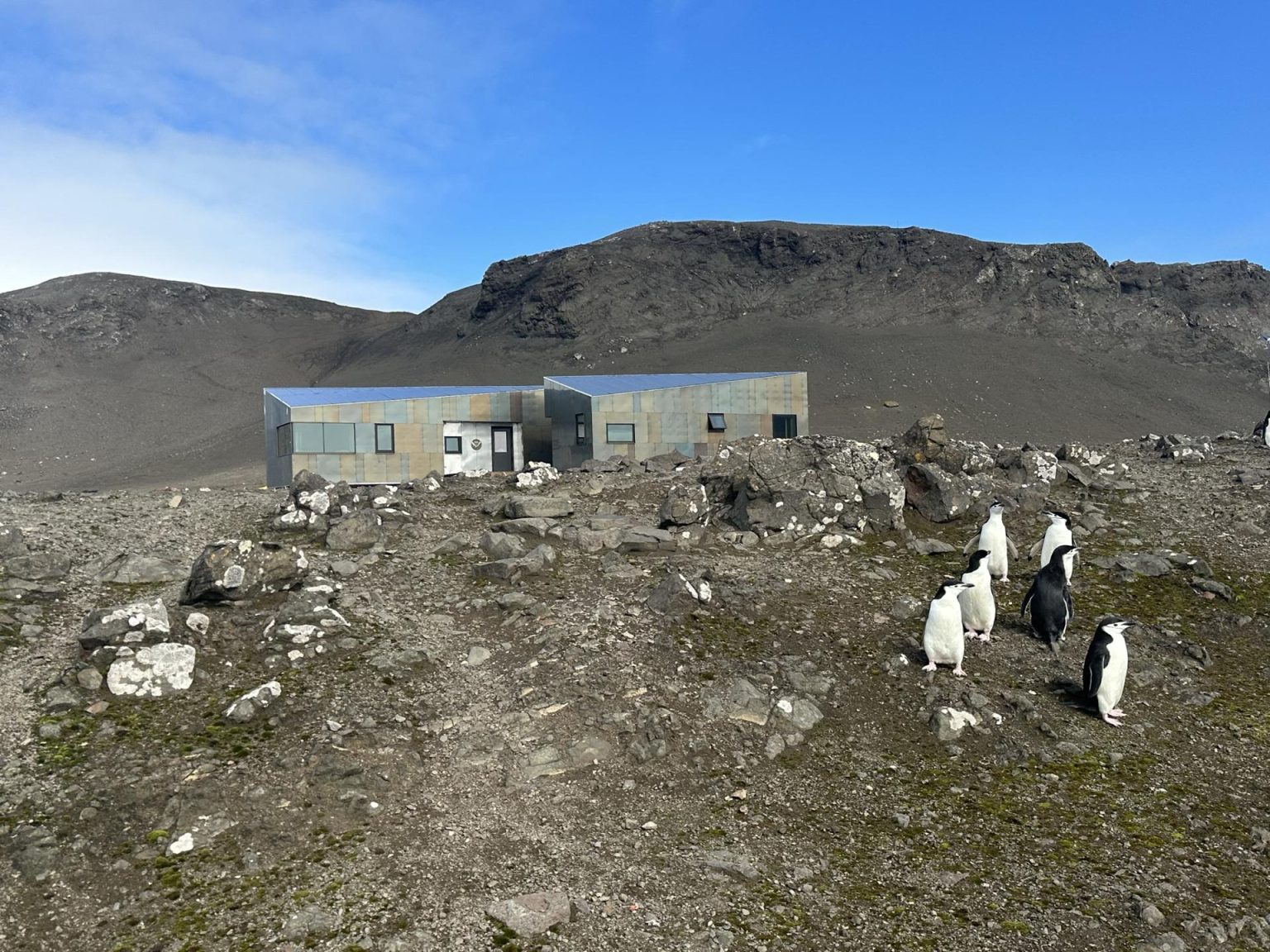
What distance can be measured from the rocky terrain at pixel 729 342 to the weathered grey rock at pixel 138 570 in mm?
49395

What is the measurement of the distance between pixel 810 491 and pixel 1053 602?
5.55 m

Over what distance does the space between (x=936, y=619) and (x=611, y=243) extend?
120 m

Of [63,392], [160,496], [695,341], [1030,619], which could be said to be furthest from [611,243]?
[1030,619]

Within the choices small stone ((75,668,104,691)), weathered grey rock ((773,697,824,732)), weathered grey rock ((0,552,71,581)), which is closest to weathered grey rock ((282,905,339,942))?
small stone ((75,668,104,691))

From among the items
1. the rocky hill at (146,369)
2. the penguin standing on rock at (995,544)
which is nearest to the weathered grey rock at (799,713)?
the penguin standing on rock at (995,544)

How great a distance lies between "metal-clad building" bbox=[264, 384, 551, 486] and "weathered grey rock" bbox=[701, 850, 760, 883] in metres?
27.4

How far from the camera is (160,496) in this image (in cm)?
1994

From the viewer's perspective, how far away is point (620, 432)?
109ft

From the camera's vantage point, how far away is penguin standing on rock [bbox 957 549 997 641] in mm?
11367

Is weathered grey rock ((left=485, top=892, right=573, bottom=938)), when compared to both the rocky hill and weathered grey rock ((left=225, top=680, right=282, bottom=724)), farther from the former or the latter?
the rocky hill

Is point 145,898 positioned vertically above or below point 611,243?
below

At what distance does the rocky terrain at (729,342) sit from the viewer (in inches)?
3123

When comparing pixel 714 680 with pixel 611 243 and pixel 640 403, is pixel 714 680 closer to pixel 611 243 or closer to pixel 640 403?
pixel 640 403

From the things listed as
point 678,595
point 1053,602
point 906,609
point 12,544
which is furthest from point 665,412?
point 12,544
